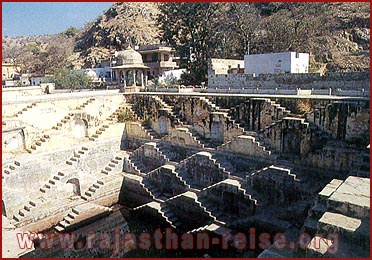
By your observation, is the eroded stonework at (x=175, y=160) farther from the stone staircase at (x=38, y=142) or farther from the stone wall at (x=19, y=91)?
the stone wall at (x=19, y=91)

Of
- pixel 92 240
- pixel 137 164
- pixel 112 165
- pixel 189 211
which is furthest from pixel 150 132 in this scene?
pixel 92 240

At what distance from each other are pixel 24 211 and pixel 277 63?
15.6 meters

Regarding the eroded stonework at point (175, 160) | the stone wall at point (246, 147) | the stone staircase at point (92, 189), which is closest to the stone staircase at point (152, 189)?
the eroded stonework at point (175, 160)

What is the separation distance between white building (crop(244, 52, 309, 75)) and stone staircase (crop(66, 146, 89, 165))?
1159cm

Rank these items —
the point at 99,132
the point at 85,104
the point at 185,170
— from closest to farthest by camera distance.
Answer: the point at 185,170, the point at 99,132, the point at 85,104

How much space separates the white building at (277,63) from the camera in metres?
Result: 19.0

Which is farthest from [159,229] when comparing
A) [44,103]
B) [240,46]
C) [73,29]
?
[73,29]

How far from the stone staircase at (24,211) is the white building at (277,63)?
14871 mm

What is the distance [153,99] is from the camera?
18000 millimetres

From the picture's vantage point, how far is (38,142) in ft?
49.5

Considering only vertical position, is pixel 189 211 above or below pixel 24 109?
below

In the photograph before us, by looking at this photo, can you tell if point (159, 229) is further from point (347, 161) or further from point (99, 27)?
point (99, 27)

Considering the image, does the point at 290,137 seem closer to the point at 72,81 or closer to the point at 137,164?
the point at 137,164

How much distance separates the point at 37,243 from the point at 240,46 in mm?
22623
